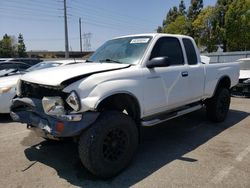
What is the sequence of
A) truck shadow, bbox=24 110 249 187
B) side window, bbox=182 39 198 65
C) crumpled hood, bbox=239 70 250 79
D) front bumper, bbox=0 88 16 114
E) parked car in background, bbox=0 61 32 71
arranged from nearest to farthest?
truck shadow, bbox=24 110 249 187, side window, bbox=182 39 198 65, front bumper, bbox=0 88 16 114, parked car in background, bbox=0 61 32 71, crumpled hood, bbox=239 70 250 79

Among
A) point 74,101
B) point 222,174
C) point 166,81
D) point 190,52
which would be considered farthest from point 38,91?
point 190,52

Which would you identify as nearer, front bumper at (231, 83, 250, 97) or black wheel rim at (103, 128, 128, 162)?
black wheel rim at (103, 128, 128, 162)

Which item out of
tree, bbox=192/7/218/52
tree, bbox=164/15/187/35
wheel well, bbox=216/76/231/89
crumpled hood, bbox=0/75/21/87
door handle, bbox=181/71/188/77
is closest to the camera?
door handle, bbox=181/71/188/77

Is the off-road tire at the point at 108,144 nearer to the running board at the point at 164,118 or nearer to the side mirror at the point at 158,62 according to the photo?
the running board at the point at 164,118

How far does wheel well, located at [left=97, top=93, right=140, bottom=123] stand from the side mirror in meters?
0.61

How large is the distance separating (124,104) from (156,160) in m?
1.01

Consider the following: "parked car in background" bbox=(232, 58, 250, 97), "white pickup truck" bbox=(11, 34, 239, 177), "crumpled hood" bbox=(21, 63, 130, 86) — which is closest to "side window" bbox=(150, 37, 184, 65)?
"white pickup truck" bbox=(11, 34, 239, 177)

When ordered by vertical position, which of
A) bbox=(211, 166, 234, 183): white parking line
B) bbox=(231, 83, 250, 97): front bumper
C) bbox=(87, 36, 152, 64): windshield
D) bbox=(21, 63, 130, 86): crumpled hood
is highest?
bbox=(87, 36, 152, 64): windshield

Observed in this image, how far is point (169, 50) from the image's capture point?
518 centimetres

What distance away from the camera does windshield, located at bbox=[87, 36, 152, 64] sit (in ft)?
15.2

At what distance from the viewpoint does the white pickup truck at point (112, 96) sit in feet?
11.8

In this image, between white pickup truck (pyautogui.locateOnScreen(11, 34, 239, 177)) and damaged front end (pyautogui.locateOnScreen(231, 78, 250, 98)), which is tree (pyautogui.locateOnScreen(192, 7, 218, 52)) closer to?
damaged front end (pyautogui.locateOnScreen(231, 78, 250, 98))

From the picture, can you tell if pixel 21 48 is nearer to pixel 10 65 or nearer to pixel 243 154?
pixel 10 65

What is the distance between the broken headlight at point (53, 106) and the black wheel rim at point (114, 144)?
68cm
